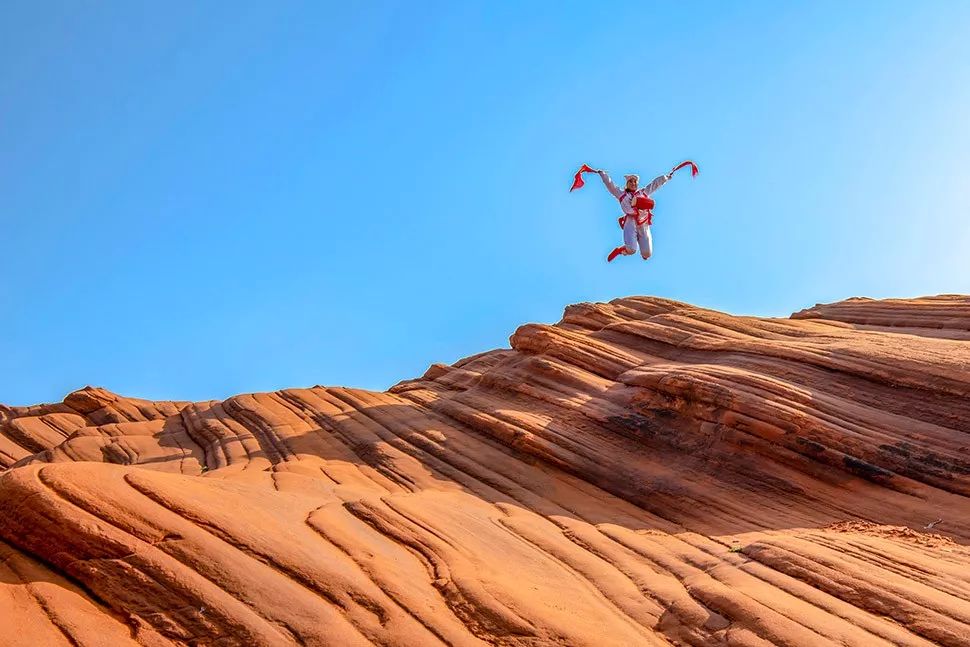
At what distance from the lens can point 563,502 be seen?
15305 mm

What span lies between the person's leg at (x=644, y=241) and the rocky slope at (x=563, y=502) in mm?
2830

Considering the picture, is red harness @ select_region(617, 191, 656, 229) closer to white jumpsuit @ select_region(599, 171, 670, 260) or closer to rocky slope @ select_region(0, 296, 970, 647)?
white jumpsuit @ select_region(599, 171, 670, 260)

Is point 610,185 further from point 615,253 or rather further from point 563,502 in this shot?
point 563,502

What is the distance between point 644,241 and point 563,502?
9182mm

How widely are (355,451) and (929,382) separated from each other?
14000mm

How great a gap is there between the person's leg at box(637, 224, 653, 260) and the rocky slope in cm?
283

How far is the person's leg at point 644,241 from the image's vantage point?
21.4 metres

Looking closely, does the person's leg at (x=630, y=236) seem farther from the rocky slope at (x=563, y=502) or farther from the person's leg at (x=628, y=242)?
the rocky slope at (x=563, y=502)

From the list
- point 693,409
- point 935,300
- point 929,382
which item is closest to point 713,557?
point 693,409

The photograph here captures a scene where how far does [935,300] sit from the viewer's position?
935 inches

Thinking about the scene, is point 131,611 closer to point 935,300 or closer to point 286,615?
point 286,615

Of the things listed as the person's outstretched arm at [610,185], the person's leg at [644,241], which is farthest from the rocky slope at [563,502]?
the person's outstretched arm at [610,185]

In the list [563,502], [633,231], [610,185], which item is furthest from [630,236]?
[563,502]

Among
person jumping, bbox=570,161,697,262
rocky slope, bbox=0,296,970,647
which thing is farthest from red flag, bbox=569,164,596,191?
Answer: rocky slope, bbox=0,296,970,647
